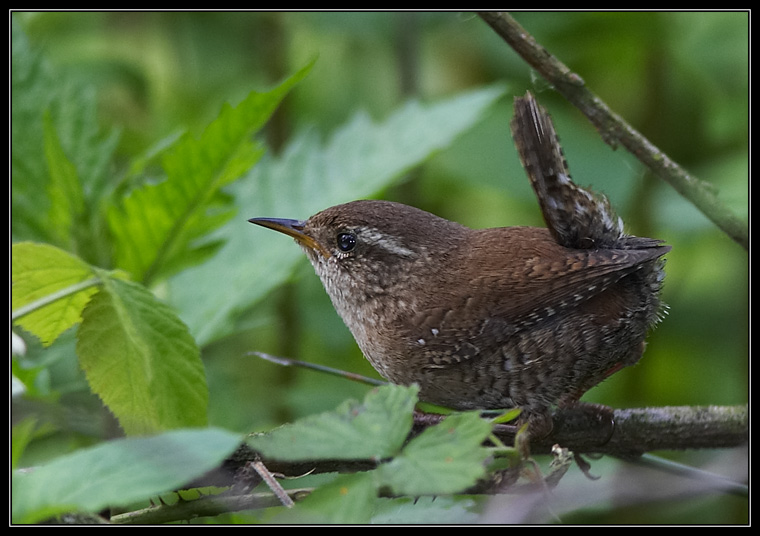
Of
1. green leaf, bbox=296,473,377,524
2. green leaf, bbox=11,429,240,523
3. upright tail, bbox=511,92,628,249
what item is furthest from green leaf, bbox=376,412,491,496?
upright tail, bbox=511,92,628,249

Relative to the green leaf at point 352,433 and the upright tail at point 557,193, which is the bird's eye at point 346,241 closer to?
the upright tail at point 557,193

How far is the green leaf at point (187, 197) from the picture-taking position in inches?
85.8

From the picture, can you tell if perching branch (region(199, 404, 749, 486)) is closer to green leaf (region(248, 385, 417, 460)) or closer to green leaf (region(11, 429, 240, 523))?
green leaf (region(248, 385, 417, 460))

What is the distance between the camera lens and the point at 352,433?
1266mm

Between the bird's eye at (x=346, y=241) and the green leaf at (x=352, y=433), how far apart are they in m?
1.39

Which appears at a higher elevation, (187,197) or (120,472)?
(187,197)

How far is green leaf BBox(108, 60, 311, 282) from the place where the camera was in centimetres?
218

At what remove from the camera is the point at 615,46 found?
4.43 meters

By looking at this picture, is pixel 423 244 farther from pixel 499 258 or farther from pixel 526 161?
pixel 526 161

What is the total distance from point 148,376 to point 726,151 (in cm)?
374

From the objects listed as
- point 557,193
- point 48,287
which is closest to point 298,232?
point 557,193

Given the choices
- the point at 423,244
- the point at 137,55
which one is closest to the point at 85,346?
the point at 423,244

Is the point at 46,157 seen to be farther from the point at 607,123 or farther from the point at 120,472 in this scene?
the point at 607,123

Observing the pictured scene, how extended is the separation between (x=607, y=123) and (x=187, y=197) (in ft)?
3.97
